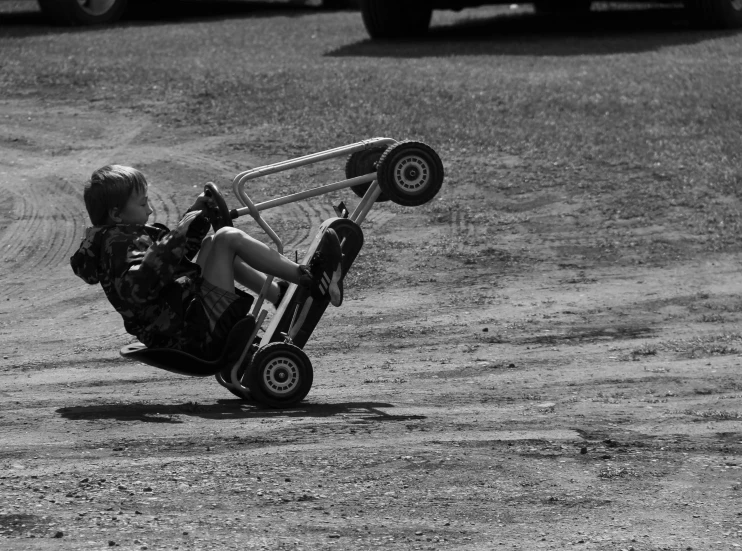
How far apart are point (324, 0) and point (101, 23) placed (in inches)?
173

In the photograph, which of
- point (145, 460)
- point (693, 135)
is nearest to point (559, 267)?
point (693, 135)

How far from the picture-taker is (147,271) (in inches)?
236

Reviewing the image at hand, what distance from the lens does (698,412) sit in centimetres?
643

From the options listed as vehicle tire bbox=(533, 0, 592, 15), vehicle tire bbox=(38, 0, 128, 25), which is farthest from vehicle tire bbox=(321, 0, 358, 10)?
vehicle tire bbox=(38, 0, 128, 25)

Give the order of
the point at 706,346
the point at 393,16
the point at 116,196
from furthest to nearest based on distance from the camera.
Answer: the point at 393,16 → the point at 706,346 → the point at 116,196

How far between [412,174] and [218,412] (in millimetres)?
1627

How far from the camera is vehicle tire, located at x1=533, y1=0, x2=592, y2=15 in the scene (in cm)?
1955

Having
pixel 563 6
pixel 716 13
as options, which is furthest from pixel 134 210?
pixel 563 6

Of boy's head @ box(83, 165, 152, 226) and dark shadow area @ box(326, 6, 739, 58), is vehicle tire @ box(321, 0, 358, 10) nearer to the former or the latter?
dark shadow area @ box(326, 6, 739, 58)

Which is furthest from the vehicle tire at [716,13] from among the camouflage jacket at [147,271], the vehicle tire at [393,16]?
the camouflage jacket at [147,271]

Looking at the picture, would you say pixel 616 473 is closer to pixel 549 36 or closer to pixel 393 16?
pixel 393 16

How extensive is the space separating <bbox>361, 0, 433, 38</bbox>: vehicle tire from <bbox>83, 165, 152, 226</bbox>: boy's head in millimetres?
11091

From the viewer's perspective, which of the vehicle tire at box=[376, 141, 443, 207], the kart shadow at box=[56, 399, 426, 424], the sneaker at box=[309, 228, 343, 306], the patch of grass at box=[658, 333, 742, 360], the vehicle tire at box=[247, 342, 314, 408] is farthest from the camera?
the patch of grass at box=[658, 333, 742, 360]

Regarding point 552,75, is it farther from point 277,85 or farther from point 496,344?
point 496,344
